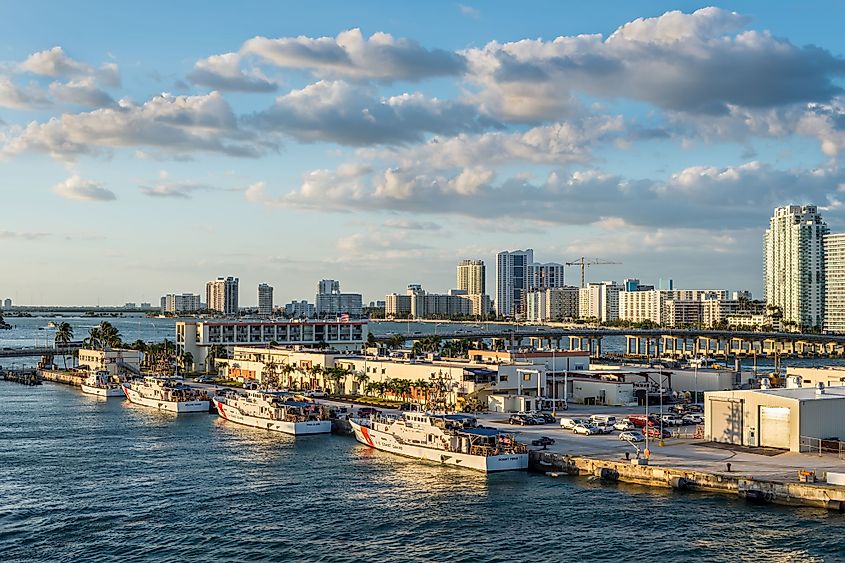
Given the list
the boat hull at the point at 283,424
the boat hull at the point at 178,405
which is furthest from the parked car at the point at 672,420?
the boat hull at the point at 178,405

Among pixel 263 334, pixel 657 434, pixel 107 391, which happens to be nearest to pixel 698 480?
pixel 657 434

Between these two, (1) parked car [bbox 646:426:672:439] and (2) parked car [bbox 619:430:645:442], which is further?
(1) parked car [bbox 646:426:672:439]

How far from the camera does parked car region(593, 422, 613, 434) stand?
5356 cm

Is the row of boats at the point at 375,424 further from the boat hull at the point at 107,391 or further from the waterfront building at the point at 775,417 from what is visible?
the waterfront building at the point at 775,417

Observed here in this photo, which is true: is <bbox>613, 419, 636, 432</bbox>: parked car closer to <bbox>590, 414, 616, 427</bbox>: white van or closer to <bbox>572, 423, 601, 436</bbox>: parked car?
<bbox>590, 414, 616, 427</bbox>: white van

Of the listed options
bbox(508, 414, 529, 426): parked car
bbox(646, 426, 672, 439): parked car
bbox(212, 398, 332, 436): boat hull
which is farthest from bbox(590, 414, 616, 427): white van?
bbox(212, 398, 332, 436): boat hull

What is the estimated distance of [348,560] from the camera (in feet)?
104

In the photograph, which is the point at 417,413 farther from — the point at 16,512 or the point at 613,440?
the point at 16,512

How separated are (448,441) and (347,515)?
38.3 ft

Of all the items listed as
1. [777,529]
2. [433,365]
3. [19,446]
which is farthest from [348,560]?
[433,365]

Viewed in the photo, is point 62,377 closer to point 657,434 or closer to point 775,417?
point 657,434

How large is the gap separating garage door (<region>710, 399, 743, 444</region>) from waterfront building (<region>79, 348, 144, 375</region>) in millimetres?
69308

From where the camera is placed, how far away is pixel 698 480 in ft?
132

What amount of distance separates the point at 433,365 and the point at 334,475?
27881mm
